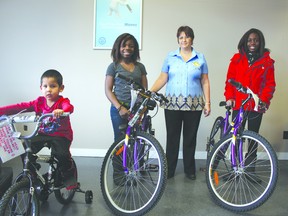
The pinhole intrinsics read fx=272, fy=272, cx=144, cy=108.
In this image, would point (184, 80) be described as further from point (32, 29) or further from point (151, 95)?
point (32, 29)

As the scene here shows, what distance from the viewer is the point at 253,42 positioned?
2.45 m

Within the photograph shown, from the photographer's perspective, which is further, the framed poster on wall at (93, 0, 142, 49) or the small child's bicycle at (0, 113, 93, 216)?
the framed poster on wall at (93, 0, 142, 49)

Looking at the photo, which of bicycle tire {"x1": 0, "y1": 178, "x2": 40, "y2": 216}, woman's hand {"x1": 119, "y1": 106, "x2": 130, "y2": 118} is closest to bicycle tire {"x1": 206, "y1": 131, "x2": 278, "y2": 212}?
woman's hand {"x1": 119, "y1": 106, "x2": 130, "y2": 118}

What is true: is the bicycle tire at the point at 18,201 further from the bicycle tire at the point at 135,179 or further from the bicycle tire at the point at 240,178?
the bicycle tire at the point at 240,178

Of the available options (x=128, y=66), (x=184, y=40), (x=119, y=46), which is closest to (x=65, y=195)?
(x=128, y=66)

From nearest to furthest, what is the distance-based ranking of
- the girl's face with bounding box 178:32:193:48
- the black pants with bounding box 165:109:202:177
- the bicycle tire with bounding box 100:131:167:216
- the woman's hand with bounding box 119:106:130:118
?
the bicycle tire with bounding box 100:131:167:216 → the woman's hand with bounding box 119:106:130:118 → the girl's face with bounding box 178:32:193:48 → the black pants with bounding box 165:109:202:177

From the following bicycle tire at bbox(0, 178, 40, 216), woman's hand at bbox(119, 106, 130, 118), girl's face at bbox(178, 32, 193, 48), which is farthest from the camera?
girl's face at bbox(178, 32, 193, 48)

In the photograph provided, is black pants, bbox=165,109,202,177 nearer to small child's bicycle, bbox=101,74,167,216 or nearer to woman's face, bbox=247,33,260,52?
small child's bicycle, bbox=101,74,167,216

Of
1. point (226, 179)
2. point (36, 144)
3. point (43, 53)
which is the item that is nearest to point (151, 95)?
point (36, 144)

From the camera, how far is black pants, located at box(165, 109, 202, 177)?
255 centimetres

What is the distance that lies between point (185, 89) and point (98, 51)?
1382 mm

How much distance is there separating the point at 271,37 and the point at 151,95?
2228 mm

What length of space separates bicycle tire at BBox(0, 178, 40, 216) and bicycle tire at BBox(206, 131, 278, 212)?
1243mm

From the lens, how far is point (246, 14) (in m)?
3.30
